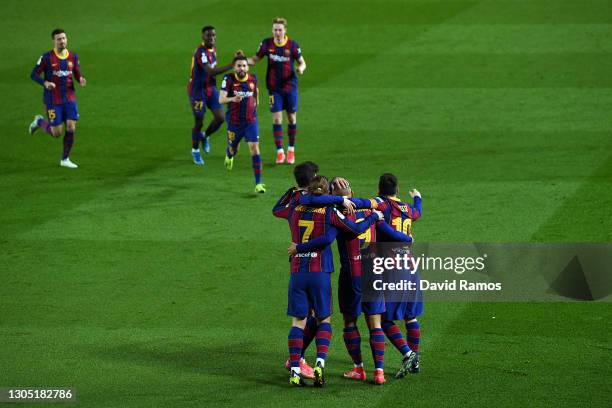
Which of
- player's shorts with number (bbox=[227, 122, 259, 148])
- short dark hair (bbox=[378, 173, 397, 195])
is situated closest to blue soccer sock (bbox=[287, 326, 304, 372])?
short dark hair (bbox=[378, 173, 397, 195])

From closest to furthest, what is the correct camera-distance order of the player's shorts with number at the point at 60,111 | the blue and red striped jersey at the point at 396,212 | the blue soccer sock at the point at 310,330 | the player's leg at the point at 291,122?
1. the blue and red striped jersey at the point at 396,212
2. the blue soccer sock at the point at 310,330
3. the player's shorts with number at the point at 60,111
4. the player's leg at the point at 291,122

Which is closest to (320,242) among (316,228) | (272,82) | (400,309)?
(316,228)

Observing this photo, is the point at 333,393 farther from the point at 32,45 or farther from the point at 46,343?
the point at 32,45

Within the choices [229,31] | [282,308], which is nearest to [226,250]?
[282,308]

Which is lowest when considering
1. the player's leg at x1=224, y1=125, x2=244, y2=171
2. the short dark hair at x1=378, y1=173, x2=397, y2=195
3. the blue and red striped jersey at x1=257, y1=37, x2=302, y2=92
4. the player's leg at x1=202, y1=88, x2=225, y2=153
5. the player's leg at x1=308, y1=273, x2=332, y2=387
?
the player's leg at x1=308, y1=273, x2=332, y2=387

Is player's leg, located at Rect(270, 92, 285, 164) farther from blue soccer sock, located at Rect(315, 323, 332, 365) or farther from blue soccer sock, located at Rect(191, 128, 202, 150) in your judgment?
blue soccer sock, located at Rect(315, 323, 332, 365)

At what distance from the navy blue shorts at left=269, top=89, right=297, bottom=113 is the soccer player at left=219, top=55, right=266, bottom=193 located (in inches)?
75.2

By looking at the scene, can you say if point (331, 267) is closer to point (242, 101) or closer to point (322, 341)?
point (322, 341)

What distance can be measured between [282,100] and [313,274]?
975 centimetres

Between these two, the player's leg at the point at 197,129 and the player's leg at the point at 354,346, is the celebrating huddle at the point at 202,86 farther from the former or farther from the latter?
the player's leg at the point at 354,346

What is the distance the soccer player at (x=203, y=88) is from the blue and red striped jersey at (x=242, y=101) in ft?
5.70

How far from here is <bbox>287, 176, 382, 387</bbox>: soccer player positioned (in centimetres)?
1057

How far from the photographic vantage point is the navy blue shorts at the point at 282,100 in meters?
20.0

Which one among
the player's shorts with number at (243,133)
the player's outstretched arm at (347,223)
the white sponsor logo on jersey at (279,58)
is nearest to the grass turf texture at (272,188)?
the player's shorts with number at (243,133)
